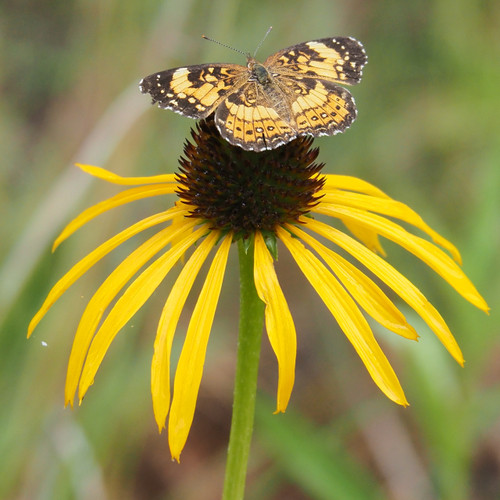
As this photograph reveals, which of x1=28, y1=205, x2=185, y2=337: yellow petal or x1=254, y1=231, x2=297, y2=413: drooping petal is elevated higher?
x1=254, y1=231, x2=297, y2=413: drooping petal

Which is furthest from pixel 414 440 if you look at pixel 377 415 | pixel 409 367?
pixel 409 367

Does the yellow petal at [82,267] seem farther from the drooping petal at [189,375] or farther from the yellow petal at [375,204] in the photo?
the yellow petal at [375,204]

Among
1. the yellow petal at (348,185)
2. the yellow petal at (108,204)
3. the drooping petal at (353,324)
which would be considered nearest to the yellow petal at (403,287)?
the drooping petal at (353,324)

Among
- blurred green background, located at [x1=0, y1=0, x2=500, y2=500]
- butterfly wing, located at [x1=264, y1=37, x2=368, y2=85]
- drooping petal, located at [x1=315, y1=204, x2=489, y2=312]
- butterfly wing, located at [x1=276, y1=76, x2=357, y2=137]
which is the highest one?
butterfly wing, located at [x1=264, y1=37, x2=368, y2=85]

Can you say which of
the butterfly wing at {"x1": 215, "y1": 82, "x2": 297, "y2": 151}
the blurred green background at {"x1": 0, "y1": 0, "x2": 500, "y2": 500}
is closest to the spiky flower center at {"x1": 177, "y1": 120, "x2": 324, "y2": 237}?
the butterfly wing at {"x1": 215, "y1": 82, "x2": 297, "y2": 151}

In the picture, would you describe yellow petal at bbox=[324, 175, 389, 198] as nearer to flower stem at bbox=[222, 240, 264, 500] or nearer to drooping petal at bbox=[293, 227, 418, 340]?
drooping petal at bbox=[293, 227, 418, 340]
